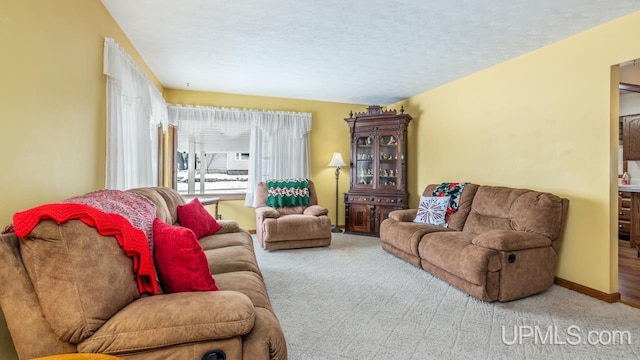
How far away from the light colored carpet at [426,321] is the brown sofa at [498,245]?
0.14 metres

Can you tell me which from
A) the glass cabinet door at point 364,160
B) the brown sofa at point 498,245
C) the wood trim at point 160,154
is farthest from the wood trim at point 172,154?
the brown sofa at point 498,245

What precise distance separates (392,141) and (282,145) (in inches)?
74.5

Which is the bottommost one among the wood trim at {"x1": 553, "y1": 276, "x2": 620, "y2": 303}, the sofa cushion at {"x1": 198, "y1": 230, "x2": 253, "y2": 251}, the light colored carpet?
the light colored carpet

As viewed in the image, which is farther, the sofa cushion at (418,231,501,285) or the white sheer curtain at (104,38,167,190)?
the sofa cushion at (418,231,501,285)

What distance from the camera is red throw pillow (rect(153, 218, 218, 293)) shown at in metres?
1.41

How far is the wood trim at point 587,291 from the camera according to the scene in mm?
2617

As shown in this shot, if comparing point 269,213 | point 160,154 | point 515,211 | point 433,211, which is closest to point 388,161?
point 433,211

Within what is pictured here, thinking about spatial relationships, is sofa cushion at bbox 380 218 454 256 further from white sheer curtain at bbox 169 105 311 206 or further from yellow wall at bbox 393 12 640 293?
white sheer curtain at bbox 169 105 311 206

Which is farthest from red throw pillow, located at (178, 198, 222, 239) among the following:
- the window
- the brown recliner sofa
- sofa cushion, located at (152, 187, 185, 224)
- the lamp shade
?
the lamp shade

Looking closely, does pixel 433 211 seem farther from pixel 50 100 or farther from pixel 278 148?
pixel 50 100

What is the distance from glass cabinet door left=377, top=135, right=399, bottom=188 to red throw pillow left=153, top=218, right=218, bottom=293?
4.03m

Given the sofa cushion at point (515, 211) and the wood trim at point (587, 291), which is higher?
the sofa cushion at point (515, 211)

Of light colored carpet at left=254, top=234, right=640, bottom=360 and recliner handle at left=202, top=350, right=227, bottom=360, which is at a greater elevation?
recliner handle at left=202, top=350, right=227, bottom=360

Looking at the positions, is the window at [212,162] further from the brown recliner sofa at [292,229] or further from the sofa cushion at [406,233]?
the sofa cushion at [406,233]
